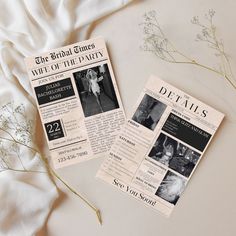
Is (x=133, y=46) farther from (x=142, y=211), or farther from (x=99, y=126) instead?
(x=142, y=211)

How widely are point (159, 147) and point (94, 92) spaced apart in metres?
0.19

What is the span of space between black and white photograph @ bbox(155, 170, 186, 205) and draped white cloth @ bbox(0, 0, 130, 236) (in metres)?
0.24

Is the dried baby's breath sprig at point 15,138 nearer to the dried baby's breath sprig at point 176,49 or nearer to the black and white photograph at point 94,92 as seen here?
the black and white photograph at point 94,92

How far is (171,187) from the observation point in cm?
86

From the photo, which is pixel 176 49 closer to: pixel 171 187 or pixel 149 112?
pixel 149 112

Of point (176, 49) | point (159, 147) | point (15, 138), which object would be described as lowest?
point (15, 138)

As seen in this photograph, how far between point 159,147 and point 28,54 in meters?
0.36

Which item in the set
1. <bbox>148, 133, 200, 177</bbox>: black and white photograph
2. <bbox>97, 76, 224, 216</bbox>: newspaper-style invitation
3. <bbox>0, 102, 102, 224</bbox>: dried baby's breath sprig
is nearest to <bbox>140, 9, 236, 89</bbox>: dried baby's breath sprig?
<bbox>97, 76, 224, 216</bbox>: newspaper-style invitation

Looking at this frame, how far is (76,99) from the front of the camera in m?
0.87

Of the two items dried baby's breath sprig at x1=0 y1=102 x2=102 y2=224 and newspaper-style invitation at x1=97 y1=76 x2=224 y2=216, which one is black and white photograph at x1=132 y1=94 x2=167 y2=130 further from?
dried baby's breath sprig at x1=0 y1=102 x2=102 y2=224

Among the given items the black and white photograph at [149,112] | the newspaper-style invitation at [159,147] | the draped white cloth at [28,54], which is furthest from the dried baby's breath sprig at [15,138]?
the black and white photograph at [149,112]

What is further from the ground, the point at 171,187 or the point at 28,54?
the point at 28,54

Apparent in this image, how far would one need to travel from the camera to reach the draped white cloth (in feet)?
2.78

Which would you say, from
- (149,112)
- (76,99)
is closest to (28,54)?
(76,99)
